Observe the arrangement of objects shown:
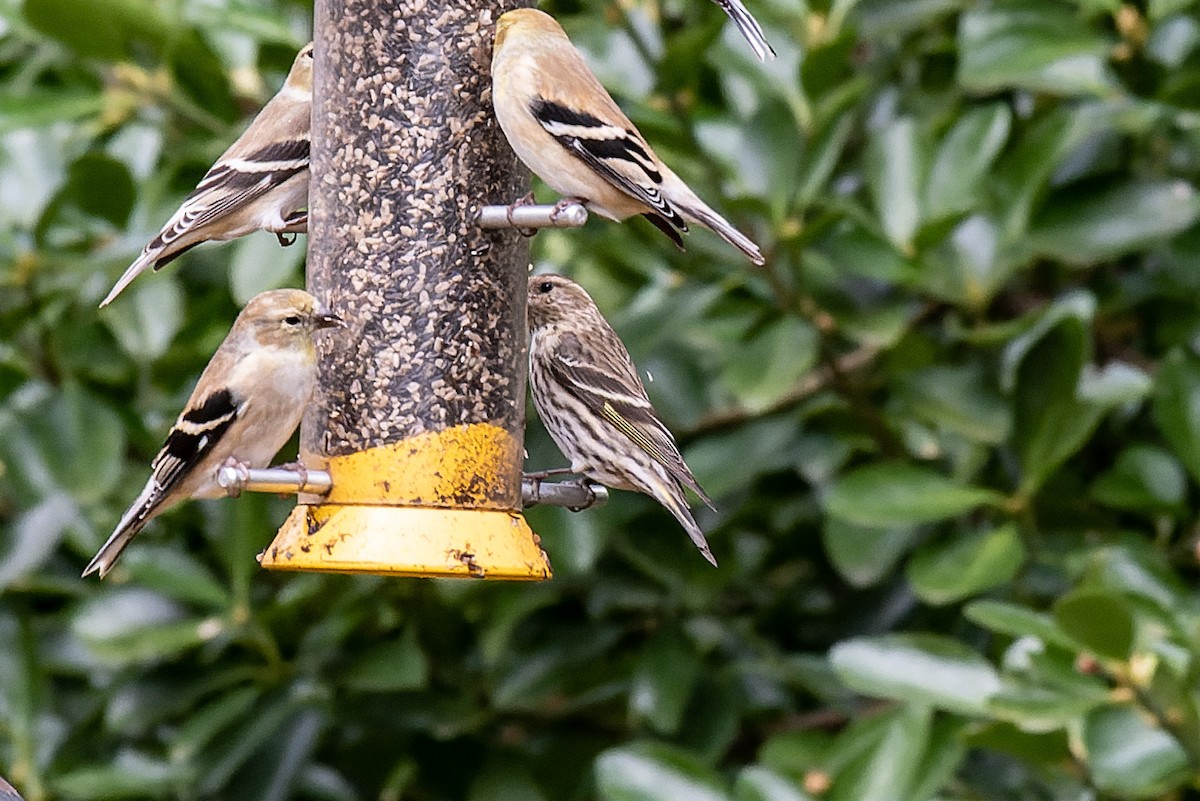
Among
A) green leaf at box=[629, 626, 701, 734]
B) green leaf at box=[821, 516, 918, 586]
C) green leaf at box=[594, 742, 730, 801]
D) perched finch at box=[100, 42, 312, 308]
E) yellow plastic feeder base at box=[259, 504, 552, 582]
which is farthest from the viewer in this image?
green leaf at box=[629, 626, 701, 734]

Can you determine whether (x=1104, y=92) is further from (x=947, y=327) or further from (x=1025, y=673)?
(x=1025, y=673)

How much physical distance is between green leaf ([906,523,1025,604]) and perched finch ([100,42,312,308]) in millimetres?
1662

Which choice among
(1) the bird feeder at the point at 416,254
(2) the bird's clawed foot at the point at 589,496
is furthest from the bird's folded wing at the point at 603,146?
(2) the bird's clawed foot at the point at 589,496

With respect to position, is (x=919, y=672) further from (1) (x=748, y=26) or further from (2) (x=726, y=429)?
(1) (x=748, y=26)

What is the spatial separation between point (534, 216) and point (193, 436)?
79 cm

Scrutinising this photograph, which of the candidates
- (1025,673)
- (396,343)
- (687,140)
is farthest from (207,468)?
(1025,673)

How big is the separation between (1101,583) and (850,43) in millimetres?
1425

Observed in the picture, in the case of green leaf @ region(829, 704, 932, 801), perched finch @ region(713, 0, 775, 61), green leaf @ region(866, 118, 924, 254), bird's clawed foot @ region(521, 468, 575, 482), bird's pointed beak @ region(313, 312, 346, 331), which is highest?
perched finch @ region(713, 0, 775, 61)

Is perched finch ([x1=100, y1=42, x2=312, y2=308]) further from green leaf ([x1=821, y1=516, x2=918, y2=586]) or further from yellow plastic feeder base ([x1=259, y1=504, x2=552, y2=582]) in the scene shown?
green leaf ([x1=821, y1=516, x2=918, y2=586])

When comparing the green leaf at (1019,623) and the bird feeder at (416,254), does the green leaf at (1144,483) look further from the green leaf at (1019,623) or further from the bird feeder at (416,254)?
the bird feeder at (416,254)

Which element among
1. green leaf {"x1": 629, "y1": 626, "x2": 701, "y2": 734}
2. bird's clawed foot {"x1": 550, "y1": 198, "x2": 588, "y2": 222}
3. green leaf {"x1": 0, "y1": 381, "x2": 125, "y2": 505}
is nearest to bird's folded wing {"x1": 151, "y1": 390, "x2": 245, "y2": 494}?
bird's clawed foot {"x1": 550, "y1": 198, "x2": 588, "y2": 222}

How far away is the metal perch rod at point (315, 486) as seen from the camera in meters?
3.52

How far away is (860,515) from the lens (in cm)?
435

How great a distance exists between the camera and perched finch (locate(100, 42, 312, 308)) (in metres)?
3.77
